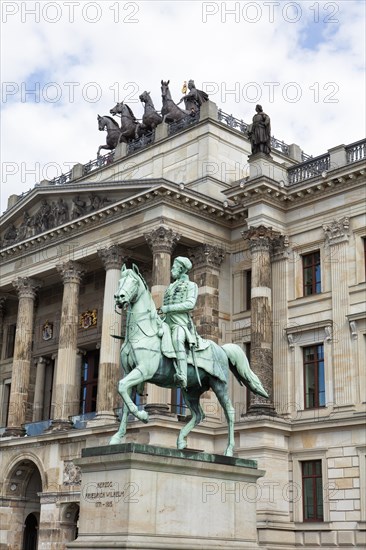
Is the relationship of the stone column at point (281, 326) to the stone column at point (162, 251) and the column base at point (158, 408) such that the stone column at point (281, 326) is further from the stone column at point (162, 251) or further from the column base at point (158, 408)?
the column base at point (158, 408)

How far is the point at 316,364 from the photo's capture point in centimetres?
3544

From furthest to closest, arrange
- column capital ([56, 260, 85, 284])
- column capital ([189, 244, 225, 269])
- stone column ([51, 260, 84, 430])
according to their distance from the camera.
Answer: column capital ([56, 260, 85, 284])
stone column ([51, 260, 84, 430])
column capital ([189, 244, 225, 269])

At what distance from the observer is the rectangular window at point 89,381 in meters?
43.7

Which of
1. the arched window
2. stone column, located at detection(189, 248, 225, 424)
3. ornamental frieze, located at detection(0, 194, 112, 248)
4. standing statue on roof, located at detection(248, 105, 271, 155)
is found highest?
standing statue on roof, located at detection(248, 105, 271, 155)

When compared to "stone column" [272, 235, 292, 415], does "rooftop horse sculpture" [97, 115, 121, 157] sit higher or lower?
higher

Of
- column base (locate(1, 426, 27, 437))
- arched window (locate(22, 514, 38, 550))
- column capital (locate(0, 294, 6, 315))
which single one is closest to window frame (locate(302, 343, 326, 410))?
column base (locate(1, 426, 27, 437))

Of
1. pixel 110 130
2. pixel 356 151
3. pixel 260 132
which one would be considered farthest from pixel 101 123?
pixel 356 151

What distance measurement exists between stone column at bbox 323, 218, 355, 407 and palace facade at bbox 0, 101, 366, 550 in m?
0.06

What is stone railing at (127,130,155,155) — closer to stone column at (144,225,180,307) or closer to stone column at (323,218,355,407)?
stone column at (144,225,180,307)

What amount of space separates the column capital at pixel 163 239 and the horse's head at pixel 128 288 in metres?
19.9

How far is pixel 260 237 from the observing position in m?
36.6

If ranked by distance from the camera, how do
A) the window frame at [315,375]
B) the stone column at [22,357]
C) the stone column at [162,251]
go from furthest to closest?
the stone column at [22,357] < the stone column at [162,251] < the window frame at [315,375]

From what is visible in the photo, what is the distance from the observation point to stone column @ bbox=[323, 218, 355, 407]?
33.6 meters

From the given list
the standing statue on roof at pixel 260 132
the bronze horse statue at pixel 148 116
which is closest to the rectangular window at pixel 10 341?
the bronze horse statue at pixel 148 116
